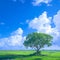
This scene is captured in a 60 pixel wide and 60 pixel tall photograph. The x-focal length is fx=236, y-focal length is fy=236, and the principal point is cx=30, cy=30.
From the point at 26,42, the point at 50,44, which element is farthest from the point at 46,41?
the point at 26,42

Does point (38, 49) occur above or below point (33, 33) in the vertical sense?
below

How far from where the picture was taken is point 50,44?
98.1 m

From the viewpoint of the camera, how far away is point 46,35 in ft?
325

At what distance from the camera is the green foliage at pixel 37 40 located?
96875 mm

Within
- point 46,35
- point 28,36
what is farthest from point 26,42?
point 46,35

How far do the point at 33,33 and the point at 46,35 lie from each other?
223 inches

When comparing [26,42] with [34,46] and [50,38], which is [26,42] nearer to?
[34,46]

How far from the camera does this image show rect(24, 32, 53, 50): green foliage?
318 ft

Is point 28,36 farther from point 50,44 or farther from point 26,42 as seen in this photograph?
point 50,44

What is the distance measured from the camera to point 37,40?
318ft

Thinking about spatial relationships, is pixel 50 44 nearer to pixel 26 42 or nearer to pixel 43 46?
pixel 43 46

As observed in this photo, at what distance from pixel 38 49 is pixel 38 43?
317 centimetres

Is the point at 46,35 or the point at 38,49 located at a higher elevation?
the point at 46,35

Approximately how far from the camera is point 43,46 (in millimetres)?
98312
